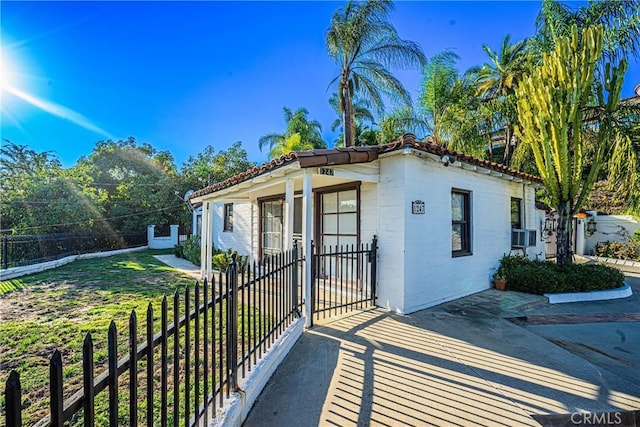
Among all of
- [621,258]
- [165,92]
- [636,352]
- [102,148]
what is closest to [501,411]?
[636,352]

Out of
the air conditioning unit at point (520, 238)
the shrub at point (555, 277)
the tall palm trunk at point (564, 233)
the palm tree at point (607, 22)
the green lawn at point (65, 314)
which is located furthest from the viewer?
the air conditioning unit at point (520, 238)

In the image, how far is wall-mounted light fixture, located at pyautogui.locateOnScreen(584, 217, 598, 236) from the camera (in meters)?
14.3

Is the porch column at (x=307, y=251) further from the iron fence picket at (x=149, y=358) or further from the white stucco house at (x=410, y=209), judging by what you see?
the iron fence picket at (x=149, y=358)

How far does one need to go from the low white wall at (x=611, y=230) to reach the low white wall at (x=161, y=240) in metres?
22.1

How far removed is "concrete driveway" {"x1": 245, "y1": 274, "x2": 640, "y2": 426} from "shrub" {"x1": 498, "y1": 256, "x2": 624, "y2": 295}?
5.38 feet

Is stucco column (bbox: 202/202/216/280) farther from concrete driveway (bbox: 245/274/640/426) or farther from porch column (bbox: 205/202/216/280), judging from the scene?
concrete driveway (bbox: 245/274/640/426)

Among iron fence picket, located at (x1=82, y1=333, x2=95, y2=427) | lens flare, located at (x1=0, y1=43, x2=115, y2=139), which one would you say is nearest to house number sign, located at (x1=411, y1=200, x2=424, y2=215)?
iron fence picket, located at (x1=82, y1=333, x2=95, y2=427)

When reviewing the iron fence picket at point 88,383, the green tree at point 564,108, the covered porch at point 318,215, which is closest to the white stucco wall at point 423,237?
the covered porch at point 318,215

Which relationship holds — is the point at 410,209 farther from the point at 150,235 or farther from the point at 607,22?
the point at 150,235

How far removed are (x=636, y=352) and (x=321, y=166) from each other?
4998 millimetres

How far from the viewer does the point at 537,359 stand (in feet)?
12.7

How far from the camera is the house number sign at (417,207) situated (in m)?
5.68

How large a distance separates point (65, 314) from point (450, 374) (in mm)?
6385

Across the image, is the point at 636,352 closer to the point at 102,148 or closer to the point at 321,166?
the point at 321,166
